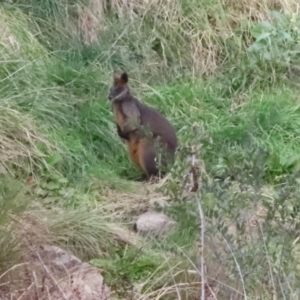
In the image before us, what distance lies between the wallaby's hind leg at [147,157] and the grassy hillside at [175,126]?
130mm

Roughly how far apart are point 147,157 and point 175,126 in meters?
0.91

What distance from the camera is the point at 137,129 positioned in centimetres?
570

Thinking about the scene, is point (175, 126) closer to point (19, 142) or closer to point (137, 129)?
point (137, 129)

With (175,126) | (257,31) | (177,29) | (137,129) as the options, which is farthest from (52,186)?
(257,31)

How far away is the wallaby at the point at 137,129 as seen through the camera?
577 cm

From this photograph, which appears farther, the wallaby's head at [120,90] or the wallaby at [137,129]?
the wallaby's head at [120,90]

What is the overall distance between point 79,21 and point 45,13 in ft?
1.00

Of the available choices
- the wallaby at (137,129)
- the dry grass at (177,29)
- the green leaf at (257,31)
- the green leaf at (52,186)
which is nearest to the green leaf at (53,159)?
the green leaf at (52,186)

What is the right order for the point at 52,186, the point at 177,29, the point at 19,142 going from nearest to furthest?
the point at 52,186
the point at 19,142
the point at 177,29

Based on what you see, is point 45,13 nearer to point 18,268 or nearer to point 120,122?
point 120,122

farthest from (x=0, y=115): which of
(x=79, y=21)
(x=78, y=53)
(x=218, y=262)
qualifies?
(x=218, y=262)

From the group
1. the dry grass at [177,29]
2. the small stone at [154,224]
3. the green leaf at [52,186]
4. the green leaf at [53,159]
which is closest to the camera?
the small stone at [154,224]

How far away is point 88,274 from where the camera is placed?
156 inches

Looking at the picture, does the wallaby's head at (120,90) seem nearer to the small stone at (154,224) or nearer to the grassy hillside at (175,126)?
the grassy hillside at (175,126)
